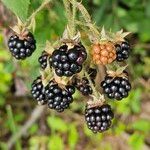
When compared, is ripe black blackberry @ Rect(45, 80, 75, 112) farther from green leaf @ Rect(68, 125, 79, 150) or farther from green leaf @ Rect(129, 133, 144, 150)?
green leaf @ Rect(68, 125, 79, 150)

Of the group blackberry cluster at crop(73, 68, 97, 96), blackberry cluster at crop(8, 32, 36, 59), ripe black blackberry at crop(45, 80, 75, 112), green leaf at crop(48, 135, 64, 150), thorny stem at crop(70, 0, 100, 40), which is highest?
thorny stem at crop(70, 0, 100, 40)

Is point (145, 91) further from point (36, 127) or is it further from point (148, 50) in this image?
point (36, 127)

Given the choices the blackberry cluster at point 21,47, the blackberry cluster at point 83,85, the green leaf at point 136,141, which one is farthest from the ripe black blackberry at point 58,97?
the green leaf at point 136,141

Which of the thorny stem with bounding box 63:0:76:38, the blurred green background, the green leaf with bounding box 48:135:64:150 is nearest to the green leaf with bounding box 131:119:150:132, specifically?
the blurred green background

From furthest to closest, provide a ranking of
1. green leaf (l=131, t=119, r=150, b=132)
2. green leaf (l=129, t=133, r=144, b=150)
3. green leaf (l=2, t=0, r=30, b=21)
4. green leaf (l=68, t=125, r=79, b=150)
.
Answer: green leaf (l=68, t=125, r=79, b=150), green leaf (l=131, t=119, r=150, b=132), green leaf (l=129, t=133, r=144, b=150), green leaf (l=2, t=0, r=30, b=21)

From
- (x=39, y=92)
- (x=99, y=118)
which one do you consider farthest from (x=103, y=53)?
(x=39, y=92)

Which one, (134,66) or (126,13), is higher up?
(126,13)

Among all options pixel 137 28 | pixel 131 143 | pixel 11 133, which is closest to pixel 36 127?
pixel 11 133
